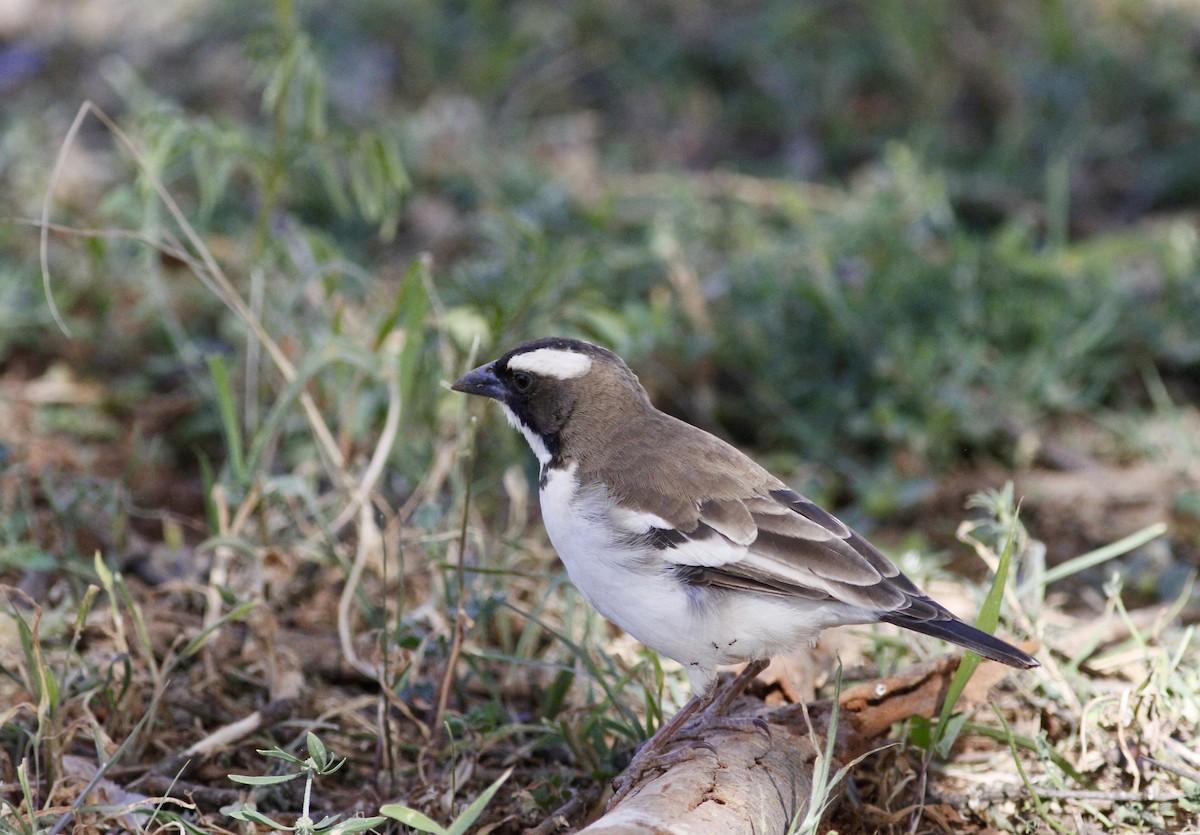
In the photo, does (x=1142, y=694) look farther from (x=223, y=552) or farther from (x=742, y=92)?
(x=742, y=92)

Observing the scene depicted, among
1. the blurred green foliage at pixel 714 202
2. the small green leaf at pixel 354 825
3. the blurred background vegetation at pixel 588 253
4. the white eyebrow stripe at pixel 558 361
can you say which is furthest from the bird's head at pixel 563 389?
the small green leaf at pixel 354 825

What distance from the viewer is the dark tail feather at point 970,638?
356cm

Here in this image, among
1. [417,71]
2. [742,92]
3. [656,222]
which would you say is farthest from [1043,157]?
[417,71]

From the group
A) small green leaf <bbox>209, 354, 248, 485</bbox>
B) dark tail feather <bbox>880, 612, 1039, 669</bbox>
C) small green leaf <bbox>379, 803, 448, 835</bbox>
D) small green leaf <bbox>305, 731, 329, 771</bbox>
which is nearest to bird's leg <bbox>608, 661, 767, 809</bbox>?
dark tail feather <bbox>880, 612, 1039, 669</bbox>

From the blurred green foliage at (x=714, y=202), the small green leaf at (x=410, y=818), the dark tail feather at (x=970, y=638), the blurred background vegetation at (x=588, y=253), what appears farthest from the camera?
the blurred green foliage at (x=714, y=202)

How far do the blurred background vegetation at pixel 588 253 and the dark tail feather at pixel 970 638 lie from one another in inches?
50.3

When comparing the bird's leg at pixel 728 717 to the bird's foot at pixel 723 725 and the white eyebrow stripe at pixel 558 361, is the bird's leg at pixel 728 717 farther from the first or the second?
the white eyebrow stripe at pixel 558 361

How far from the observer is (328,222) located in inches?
314

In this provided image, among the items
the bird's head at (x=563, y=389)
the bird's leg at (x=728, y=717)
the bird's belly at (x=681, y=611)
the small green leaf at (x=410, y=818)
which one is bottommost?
the bird's leg at (x=728, y=717)

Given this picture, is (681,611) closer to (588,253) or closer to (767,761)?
(767,761)

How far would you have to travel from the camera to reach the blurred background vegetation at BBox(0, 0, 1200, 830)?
5.38 m

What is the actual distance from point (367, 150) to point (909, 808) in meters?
3.21

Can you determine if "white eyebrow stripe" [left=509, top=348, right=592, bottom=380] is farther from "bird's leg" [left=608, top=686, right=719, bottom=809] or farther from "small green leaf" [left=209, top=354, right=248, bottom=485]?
"bird's leg" [left=608, top=686, right=719, bottom=809]

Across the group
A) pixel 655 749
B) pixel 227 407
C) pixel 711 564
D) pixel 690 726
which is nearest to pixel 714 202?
pixel 227 407
